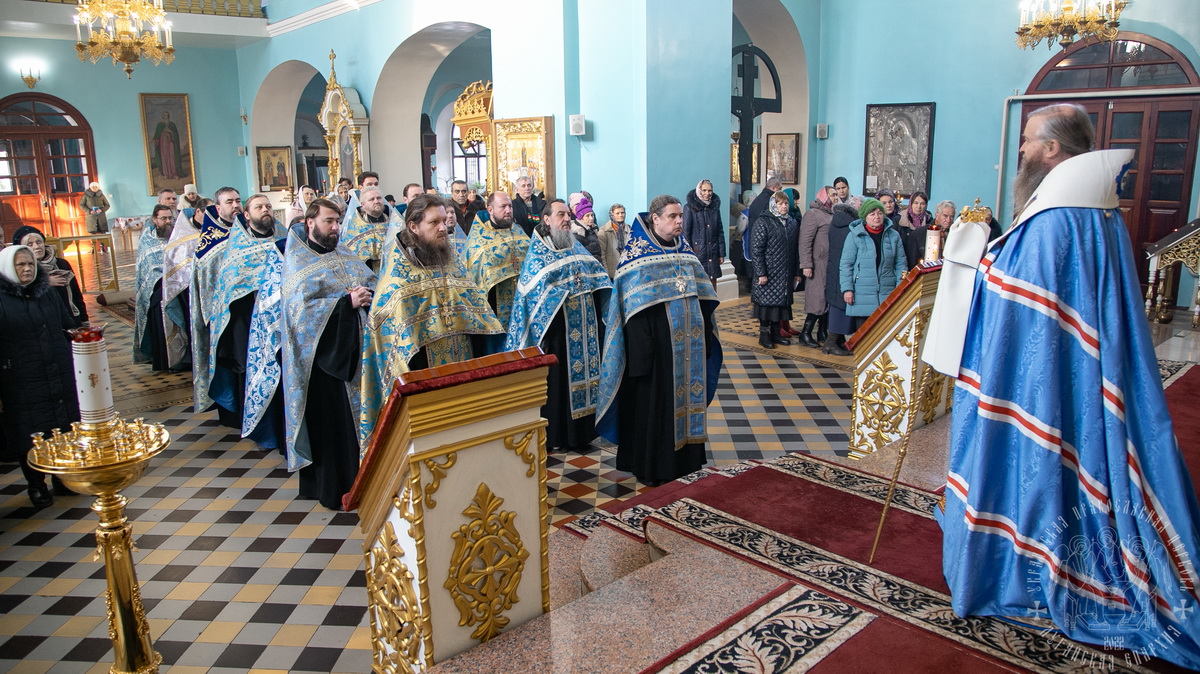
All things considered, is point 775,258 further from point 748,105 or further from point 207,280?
point 748,105

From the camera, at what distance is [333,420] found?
16.7 ft

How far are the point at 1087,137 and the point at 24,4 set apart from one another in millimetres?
18633

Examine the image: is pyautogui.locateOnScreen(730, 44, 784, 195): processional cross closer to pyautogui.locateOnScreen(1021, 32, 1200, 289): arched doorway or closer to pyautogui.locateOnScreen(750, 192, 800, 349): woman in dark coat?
pyautogui.locateOnScreen(1021, 32, 1200, 289): arched doorway

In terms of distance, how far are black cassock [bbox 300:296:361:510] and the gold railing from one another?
48.9 ft

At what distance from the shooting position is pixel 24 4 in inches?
604

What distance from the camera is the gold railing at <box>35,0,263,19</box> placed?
16.5 metres

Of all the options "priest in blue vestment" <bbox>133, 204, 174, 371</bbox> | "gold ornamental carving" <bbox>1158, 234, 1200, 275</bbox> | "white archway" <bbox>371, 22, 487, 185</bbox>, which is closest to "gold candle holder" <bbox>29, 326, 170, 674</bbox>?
"priest in blue vestment" <bbox>133, 204, 174, 371</bbox>

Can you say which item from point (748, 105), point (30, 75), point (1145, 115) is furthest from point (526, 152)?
point (30, 75)

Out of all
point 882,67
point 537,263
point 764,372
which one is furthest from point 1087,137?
point 882,67

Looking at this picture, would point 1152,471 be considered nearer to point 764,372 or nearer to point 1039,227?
point 1039,227

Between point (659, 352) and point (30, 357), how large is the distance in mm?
3775

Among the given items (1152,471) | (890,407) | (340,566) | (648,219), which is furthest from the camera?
(648,219)

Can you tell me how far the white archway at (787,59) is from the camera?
523 inches

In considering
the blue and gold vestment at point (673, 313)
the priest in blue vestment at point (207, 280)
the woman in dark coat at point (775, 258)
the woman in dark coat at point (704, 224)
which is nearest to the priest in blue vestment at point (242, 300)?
the priest in blue vestment at point (207, 280)
